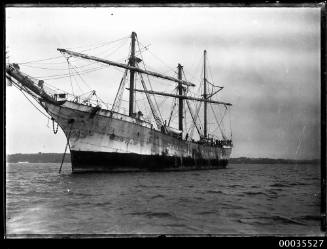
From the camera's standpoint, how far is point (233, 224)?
8836 mm

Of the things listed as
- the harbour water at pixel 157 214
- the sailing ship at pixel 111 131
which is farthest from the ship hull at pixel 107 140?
the harbour water at pixel 157 214

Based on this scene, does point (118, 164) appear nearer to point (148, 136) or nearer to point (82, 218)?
point (148, 136)

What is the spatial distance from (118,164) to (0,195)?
21.0 metres

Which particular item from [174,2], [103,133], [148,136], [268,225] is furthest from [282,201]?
[148,136]

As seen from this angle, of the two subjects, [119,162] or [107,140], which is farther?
[119,162]

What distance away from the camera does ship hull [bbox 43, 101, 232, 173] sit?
24.7m

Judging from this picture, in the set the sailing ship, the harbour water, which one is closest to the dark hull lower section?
the sailing ship

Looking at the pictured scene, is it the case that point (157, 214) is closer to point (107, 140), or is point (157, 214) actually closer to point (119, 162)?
point (107, 140)

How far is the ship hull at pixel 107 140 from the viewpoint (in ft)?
81.1

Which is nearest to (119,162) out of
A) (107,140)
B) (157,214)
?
(107,140)

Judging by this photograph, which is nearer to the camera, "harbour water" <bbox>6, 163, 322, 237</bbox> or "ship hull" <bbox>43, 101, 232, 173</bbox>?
"harbour water" <bbox>6, 163, 322, 237</bbox>

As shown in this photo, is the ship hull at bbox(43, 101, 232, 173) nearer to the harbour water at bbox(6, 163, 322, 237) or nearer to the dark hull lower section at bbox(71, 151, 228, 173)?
the dark hull lower section at bbox(71, 151, 228, 173)

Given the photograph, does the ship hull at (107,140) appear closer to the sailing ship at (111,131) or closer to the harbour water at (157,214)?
the sailing ship at (111,131)

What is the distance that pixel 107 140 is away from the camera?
85.9 feet
